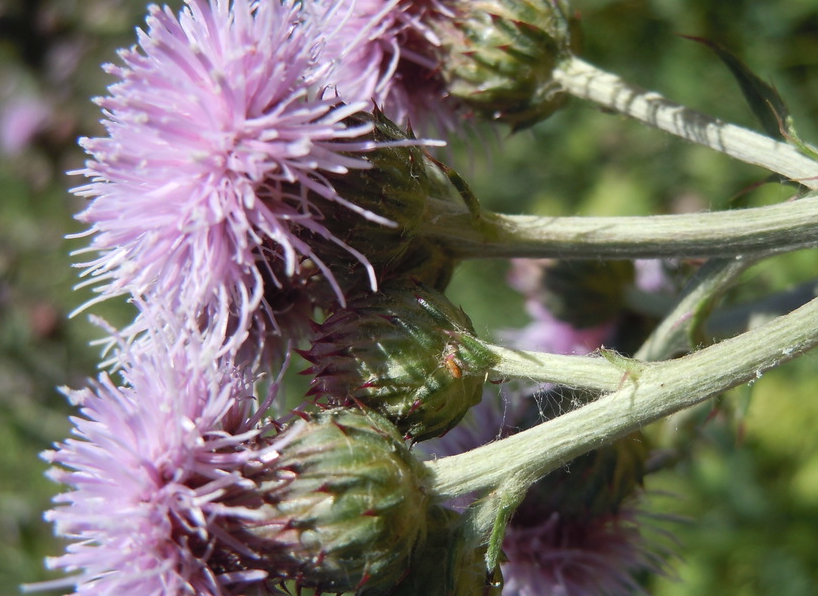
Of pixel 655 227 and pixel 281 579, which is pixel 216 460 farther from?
pixel 655 227

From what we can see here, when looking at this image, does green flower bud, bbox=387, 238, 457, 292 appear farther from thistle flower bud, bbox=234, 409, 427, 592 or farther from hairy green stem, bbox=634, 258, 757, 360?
hairy green stem, bbox=634, 258, 757, 360

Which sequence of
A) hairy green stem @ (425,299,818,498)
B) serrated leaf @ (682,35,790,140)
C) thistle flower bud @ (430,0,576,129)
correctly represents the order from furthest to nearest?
thistle flower bud @ (430,0,576,129)
serrated leaf @ (682,35,790,140)
hairy green stem @ (425,299,818,498)

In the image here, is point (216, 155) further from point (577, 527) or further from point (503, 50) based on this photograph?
point (577, 527)

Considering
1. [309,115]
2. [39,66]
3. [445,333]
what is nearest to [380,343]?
[445,333]

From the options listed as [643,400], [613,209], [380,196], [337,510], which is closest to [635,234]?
[643,400]

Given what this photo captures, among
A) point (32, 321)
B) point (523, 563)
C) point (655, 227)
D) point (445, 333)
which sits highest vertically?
point (32, 321)

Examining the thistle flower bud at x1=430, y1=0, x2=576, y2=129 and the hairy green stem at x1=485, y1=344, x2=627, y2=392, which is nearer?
the hairy green stem at x1=485, y1=344, x2=627, y2=392

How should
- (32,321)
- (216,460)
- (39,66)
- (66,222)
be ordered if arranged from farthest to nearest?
(39,66) → (66,222) → (32,321) → (216,460)

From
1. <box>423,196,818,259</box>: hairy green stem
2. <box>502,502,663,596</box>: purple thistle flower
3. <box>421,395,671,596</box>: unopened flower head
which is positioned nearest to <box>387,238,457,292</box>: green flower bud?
<box>423,196,818,259</box>: hairy green stem
